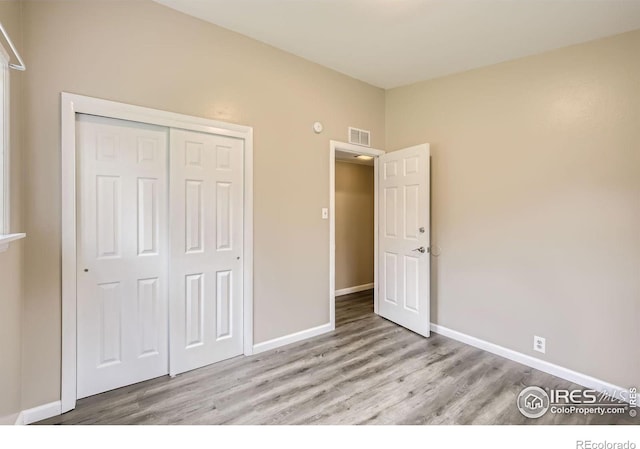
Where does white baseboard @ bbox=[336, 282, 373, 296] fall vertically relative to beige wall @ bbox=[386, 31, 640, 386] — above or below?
below

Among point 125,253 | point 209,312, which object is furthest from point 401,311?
point 125,253

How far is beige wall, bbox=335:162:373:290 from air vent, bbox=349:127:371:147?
124cm

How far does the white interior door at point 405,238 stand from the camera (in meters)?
3.18

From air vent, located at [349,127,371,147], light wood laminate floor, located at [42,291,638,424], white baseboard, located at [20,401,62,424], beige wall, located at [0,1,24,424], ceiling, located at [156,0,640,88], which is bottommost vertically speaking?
light wood laminate floor, located at [42,291,638,424]

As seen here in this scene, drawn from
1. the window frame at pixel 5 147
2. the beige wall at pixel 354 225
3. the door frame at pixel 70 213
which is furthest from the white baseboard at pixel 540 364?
the window frame at pixel 5 147

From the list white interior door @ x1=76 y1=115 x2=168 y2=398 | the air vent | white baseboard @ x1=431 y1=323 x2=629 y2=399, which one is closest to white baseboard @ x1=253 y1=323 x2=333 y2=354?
white interior door @ x1=76 y1=115 x2=168 y2=398

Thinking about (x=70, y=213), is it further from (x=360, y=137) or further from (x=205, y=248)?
(x=360, y=137)

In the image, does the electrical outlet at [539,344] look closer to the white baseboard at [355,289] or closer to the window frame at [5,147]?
the white baseboard at [355,289]

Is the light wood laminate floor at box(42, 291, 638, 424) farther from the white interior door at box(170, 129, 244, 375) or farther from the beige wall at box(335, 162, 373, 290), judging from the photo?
the beige wall at box(335, 162, 373, 290)

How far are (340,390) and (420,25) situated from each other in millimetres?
2818

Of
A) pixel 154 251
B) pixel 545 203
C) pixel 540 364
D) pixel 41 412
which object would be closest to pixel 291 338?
pixel 154 251

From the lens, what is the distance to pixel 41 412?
1.88 meters

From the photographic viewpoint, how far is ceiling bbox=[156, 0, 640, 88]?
212 cm
